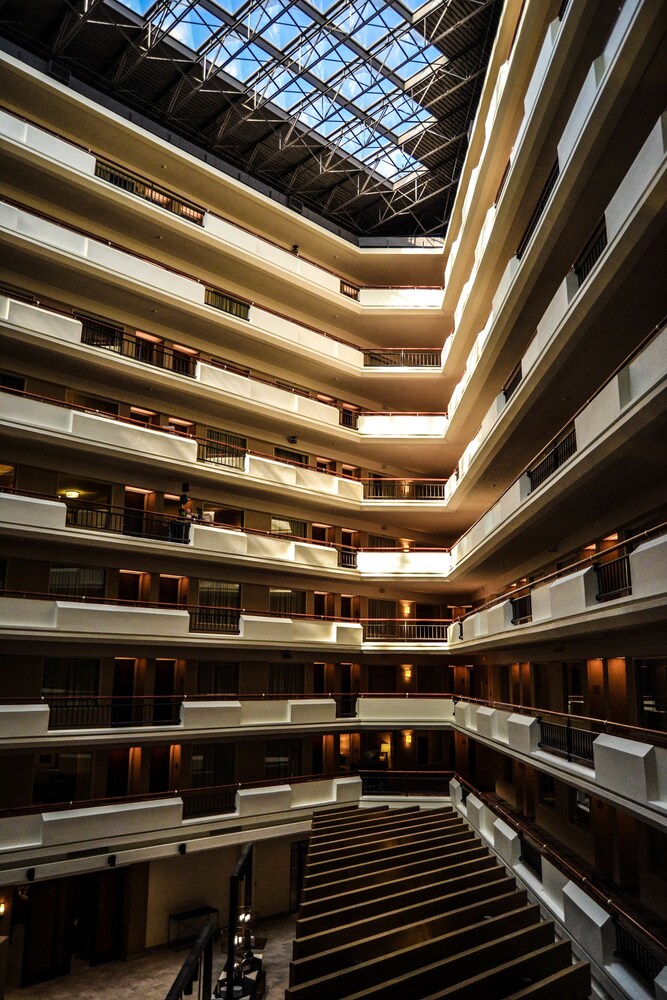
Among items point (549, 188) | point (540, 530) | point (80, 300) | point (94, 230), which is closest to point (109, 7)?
point (94, 230)

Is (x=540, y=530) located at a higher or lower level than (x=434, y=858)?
higher

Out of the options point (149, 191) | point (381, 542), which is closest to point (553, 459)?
point (381, 542)

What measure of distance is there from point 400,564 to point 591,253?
679 inches

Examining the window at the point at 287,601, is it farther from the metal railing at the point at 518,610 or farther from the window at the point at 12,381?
the window at the point at 12,381

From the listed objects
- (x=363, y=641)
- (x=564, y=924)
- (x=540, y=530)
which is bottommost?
(x=564, y=924)

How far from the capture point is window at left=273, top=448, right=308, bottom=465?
28.7m

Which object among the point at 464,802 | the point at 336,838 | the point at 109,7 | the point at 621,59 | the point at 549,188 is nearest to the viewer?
the point at 621,59

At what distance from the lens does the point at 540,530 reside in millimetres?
20250

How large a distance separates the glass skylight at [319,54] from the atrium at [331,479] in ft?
0.45

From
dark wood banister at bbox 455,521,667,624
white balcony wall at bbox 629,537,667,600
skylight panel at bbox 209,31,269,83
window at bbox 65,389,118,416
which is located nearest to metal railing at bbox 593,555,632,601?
dark wood banister at bbox 455,521,667,624

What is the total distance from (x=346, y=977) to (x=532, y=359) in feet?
42.9

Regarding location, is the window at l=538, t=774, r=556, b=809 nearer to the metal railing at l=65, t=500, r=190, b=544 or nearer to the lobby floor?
the lobby floor

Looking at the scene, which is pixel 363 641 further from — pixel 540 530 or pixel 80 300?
pixel 80 300

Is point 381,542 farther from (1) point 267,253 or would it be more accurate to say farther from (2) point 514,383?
(2) point 514,383
